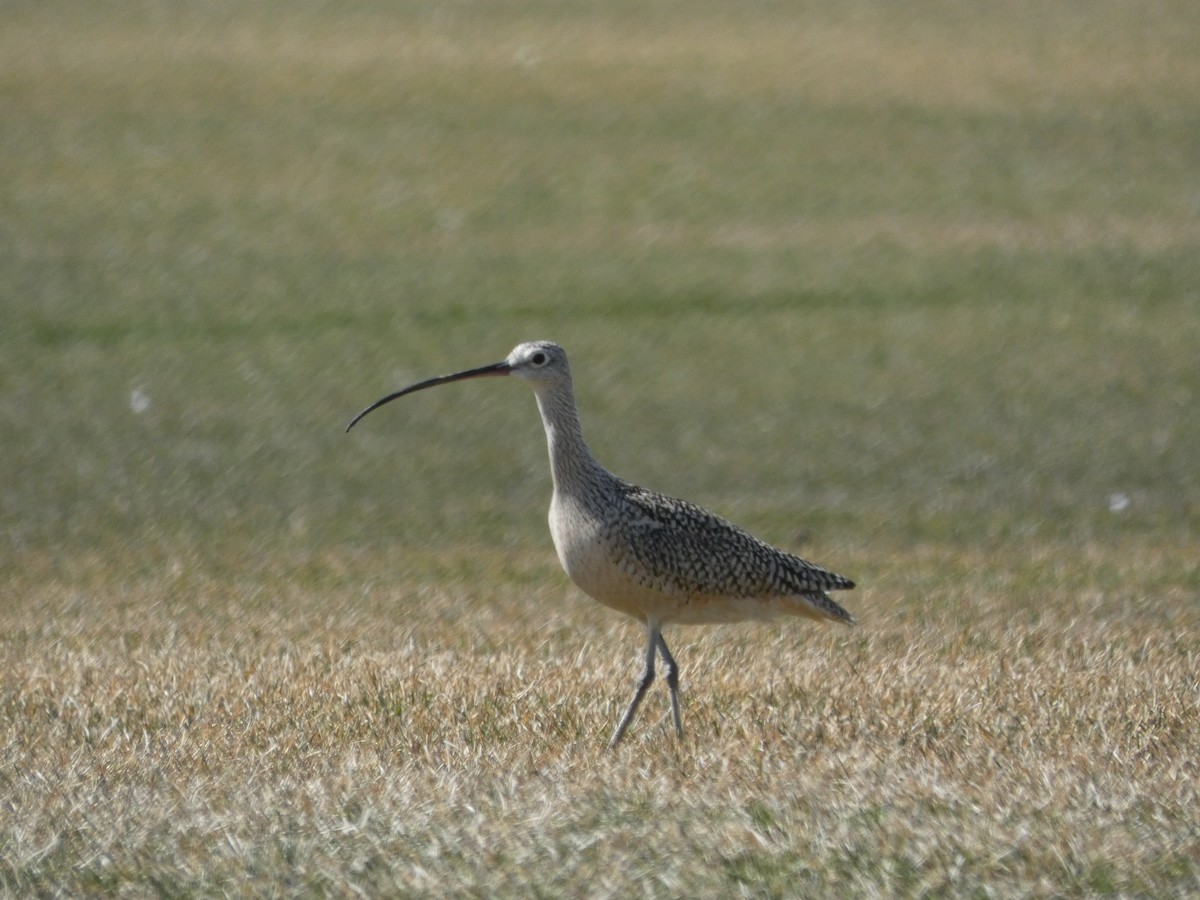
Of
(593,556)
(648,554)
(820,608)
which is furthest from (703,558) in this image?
(820,608)

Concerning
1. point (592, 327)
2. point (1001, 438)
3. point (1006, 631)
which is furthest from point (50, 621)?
point (592, 327)

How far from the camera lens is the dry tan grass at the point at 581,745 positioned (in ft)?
15.1

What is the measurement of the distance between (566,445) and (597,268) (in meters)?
10.7

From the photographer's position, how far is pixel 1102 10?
2483cm

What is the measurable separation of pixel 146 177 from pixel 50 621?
38.8ft

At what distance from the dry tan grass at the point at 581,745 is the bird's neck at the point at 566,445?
72 centimetres

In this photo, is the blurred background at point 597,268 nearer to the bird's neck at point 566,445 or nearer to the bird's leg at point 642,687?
the bird's neck at point 566,445

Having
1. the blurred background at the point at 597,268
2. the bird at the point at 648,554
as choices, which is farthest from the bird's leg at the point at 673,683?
the blurred background at the point at 597,268

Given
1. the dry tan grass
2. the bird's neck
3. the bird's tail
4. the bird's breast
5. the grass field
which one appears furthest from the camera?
the bird's tail

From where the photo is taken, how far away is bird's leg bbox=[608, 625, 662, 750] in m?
6.10

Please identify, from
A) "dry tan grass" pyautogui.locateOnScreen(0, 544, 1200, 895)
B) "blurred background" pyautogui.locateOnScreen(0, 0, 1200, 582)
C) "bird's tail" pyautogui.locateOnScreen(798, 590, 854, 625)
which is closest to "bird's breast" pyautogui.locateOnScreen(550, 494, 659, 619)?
"dry tan grass" pyautogui.locateOnScreen(0, 544, 1200, 895)

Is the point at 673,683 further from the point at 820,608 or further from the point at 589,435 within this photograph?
the point at 589,435

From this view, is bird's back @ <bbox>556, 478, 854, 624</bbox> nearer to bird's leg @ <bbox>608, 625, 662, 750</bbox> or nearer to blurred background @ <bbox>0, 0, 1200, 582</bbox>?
bird's leg @ <bbox>608, 625, 662, 750</bbox>

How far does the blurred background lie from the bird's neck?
3.93 metres
